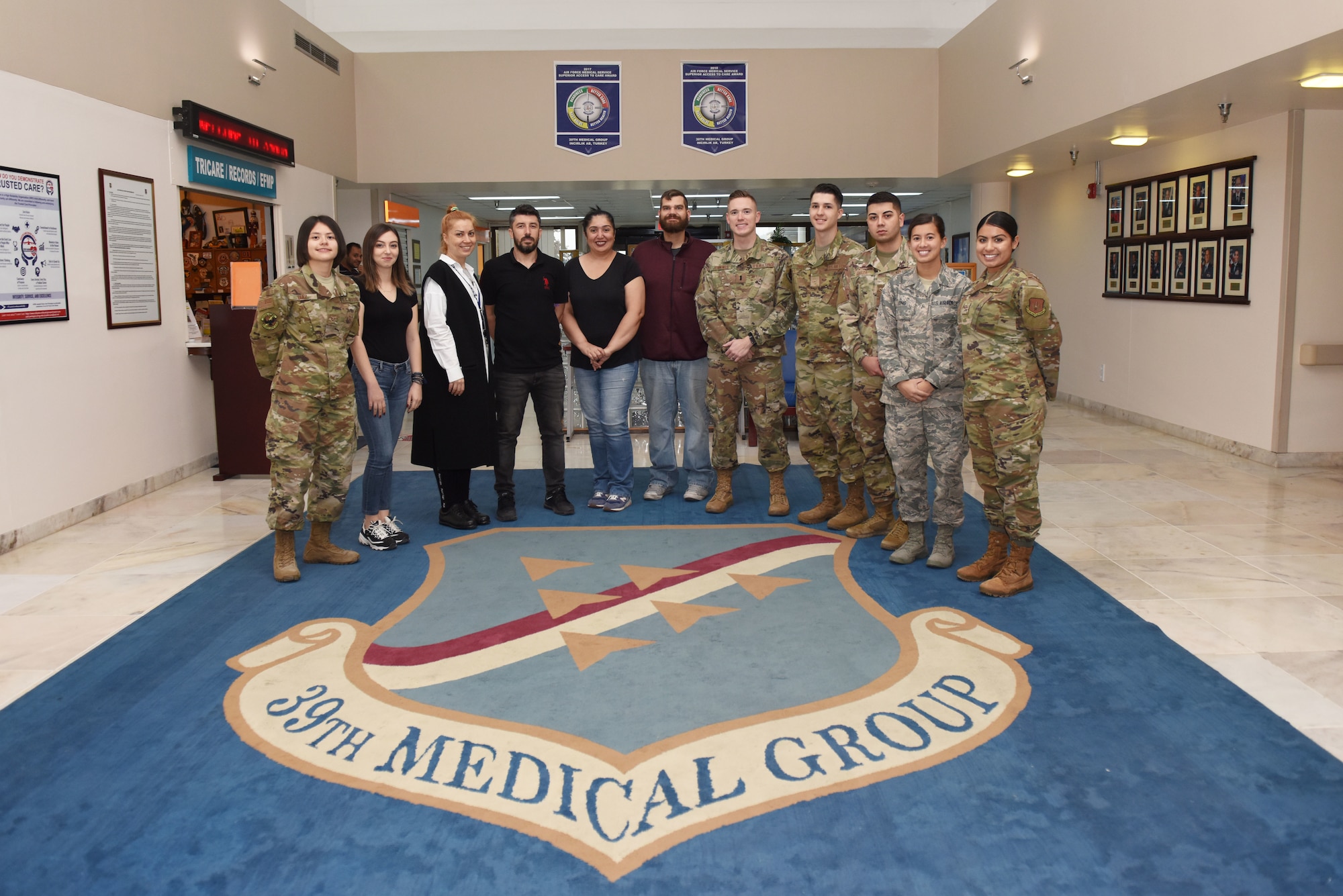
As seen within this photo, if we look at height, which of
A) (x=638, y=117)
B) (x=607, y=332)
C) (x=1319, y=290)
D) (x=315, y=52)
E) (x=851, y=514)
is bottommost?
(x=851, y=514)

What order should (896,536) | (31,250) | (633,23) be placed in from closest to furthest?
(896,536) → (31,250) → (633,23)

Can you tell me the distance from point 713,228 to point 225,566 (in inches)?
622

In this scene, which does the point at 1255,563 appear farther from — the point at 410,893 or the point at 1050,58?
the point at 1050,58

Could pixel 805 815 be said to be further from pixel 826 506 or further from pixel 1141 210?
pixel 1141 210

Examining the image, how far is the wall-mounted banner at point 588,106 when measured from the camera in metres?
9.90

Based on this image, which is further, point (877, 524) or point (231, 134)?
point (231, 134)

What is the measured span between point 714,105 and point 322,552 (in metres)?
7.17

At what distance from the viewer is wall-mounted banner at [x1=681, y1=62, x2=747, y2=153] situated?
994 centimetres

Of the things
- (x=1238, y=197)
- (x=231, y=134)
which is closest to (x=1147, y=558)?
(x=1238, y=197)

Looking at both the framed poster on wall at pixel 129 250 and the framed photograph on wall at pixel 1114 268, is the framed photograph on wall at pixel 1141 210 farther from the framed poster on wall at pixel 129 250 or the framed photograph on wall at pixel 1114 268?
Answer: the framed poster on wall at pixel 129 250

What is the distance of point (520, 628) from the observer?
3.51 metres

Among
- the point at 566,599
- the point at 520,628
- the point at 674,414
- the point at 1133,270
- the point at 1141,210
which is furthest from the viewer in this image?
the point at 1133,270

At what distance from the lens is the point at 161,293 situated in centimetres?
614

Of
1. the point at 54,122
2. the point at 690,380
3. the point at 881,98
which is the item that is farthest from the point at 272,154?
the point at 881,98
